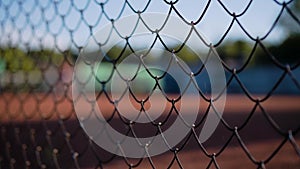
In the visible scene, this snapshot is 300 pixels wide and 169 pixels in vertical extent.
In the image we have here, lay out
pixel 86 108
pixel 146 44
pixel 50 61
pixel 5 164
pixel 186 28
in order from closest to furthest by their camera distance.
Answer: pixel 186 28
pixel 146 44
pixel 50 61
pixel 5 164
pixel 86 108

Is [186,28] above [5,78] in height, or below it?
above

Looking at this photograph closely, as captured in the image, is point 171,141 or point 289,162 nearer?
point 171,141

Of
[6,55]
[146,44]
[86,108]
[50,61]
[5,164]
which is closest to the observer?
[146,44]

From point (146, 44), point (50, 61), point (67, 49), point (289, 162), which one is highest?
point (146, 44)

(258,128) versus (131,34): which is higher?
(131,34)

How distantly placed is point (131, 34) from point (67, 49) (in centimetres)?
45

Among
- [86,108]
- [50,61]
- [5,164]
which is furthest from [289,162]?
[86,108]

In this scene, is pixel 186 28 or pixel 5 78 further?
pixel 5 78

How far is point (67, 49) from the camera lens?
1.70m

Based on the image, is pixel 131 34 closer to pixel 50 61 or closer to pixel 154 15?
pixel 154 15

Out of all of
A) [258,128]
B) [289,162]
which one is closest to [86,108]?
[258,128]

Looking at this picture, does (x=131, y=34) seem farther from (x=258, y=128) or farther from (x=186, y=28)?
(x=258, y=128)

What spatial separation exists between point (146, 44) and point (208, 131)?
0.42 meters

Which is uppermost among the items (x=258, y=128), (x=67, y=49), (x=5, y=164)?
(x=67, y=49)
